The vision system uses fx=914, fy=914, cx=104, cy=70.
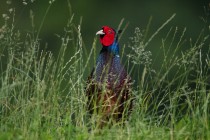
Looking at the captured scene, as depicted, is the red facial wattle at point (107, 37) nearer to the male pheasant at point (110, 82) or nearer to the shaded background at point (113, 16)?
the male pheasant at point (110, 82)

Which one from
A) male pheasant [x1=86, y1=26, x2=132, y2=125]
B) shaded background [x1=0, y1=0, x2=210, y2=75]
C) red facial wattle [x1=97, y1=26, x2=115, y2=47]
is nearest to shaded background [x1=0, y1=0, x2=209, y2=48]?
shaded background [x1=0, y1=0, x2=210, y2=75]

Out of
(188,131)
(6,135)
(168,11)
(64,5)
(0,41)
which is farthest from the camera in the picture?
(64,5)

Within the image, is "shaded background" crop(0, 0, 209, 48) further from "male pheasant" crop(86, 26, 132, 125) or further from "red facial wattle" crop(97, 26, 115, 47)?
"male pheasant" crop(86, 26, 132, 125)

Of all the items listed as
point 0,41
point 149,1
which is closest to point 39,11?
point 149,1

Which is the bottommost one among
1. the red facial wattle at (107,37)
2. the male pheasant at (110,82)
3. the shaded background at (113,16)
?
the male pheasant at (110,82)

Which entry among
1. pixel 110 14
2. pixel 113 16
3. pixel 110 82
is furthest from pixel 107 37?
pixel 110 14

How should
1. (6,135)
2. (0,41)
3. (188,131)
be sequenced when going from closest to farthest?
(6,135) → (188,131) → (0,41)

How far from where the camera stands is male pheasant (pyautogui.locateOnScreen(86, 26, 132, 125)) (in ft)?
22.1

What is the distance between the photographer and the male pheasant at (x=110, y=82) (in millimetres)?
6730

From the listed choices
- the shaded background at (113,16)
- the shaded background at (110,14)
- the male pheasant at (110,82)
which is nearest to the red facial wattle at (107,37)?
the male pheasant at (110,82)

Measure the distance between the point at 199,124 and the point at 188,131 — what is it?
0.09 m

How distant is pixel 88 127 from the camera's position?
590cm

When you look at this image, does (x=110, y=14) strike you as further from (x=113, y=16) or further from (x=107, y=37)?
(x=107, y=37)

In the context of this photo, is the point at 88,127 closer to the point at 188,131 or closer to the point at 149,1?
the point at 188,131
